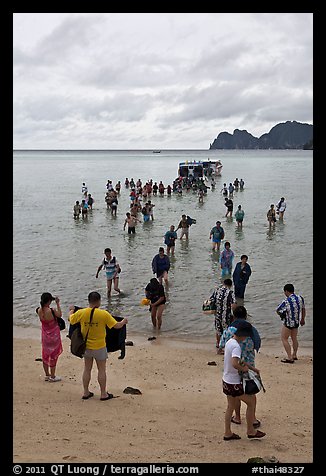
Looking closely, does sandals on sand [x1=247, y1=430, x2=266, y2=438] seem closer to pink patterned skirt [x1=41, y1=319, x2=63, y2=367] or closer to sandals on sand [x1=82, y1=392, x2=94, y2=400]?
sandals on sand [x1=82, y1=392, x2=94, y2=400]

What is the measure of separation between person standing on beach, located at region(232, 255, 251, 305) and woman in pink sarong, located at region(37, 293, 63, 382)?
557cm

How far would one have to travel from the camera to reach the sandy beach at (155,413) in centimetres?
563

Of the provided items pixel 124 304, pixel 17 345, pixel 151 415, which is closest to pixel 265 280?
pixel 124 304

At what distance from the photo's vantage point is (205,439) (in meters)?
6.06

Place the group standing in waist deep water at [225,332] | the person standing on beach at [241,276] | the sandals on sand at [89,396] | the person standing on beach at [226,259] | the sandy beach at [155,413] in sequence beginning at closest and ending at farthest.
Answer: the sandy beach at [155,413], the group standing in waist deep water at [225,332], the sandals on sand at [89,396], the person standing on beach at [241,276], the person standing on beach at [226,259]

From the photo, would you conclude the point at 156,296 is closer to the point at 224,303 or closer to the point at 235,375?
the point at 224,303

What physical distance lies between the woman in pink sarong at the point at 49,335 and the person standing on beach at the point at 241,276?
5.57 meters

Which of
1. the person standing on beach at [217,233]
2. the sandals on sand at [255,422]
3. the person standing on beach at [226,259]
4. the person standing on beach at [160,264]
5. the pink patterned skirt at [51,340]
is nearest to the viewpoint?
the sandals on sand at [255,422]

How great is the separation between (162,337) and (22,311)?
4066 mm

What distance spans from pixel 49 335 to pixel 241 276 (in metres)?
6.05

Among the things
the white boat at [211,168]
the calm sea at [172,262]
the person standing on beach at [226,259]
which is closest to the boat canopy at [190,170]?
the white boat at [211,168]

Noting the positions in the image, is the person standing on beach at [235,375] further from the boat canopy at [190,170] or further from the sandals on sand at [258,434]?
the boat canopy at [190,170]

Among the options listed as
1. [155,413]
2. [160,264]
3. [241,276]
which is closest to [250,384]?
[155,413]

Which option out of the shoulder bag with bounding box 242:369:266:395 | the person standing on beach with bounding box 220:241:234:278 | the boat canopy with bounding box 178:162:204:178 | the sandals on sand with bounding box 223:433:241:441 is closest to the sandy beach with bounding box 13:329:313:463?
the sandals on sand with bounding box 223:433:241:441
